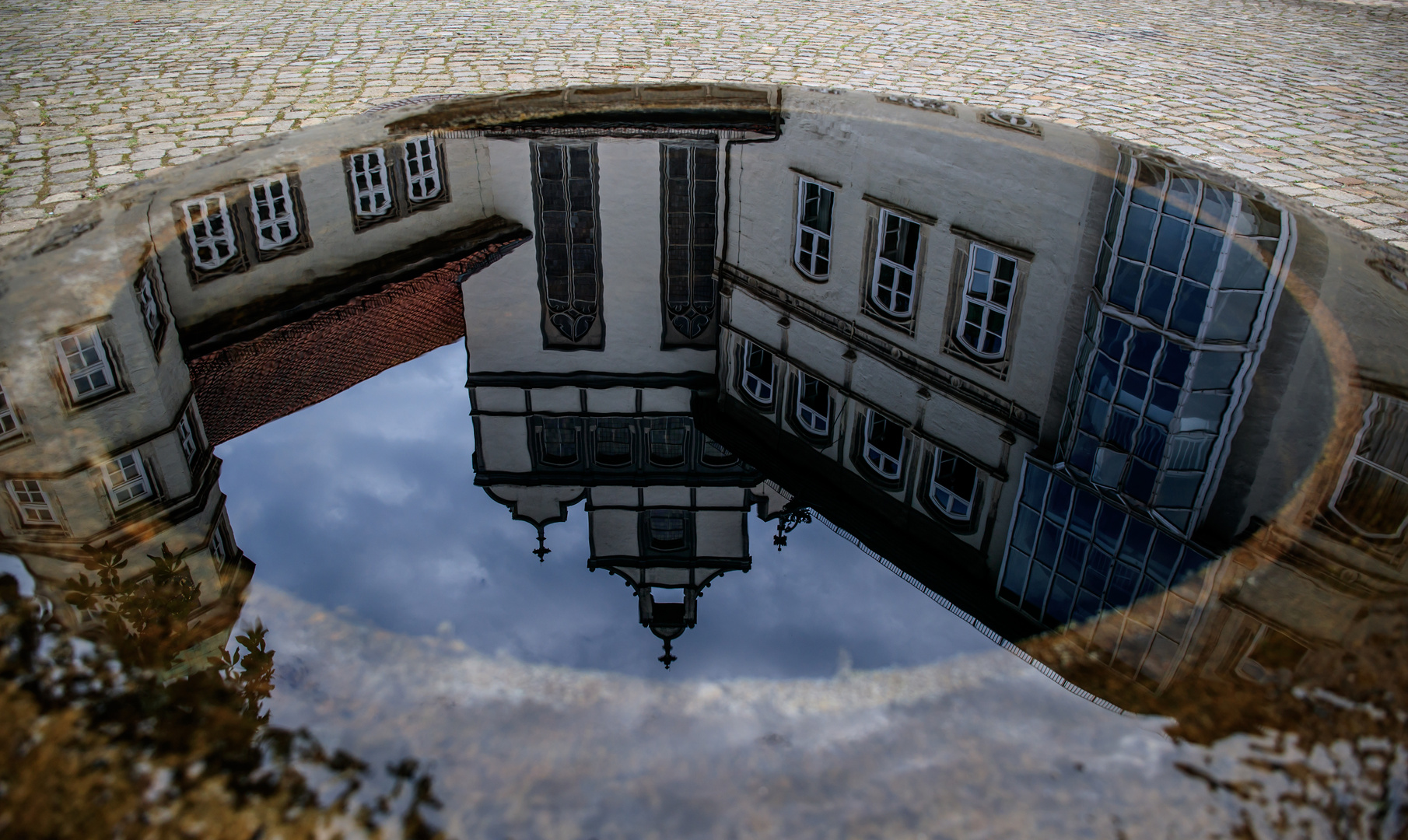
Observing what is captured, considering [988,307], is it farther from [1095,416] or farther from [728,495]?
[728,495]

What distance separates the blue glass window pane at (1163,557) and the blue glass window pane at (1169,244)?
2148 mm

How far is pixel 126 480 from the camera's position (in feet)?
11.4

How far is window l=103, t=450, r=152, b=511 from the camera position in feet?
11.2

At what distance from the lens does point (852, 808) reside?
8.14ft

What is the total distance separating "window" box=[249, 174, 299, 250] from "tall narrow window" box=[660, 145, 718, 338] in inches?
85.6

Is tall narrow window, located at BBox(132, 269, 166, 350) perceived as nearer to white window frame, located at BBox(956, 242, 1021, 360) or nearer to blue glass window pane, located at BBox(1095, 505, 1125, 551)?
white window frame, located at BBox(956, 242, 1021, 360)

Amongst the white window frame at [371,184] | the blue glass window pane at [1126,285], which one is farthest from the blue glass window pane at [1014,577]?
the white window frame at [371,184]

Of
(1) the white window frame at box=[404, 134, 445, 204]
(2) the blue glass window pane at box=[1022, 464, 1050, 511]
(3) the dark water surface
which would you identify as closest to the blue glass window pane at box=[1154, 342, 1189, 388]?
(3) the dark water surface

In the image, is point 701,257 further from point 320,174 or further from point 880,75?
point 880,75

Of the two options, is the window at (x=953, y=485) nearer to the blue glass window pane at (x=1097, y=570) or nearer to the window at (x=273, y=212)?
the blue glass window pane at (x=1097, y=570)

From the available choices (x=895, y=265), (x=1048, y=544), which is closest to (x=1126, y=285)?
(x=895, y=265)

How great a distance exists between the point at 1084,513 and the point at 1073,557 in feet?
1.03

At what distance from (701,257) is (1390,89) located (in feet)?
→ 37.2

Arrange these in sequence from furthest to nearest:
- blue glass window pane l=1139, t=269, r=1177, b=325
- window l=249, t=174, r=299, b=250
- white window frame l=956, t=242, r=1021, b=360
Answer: window l=249, t=174, r=299, b=250
white window frame l=956, t=242, r=1021, b=360
blue glass window pane l=1139, t=269, r=1177, b=325
